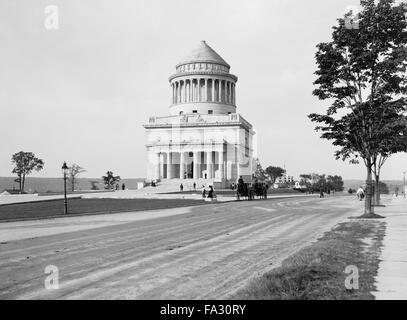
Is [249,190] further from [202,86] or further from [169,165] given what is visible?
[202,86]

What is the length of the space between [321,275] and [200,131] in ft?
326

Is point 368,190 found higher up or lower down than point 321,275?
higher up

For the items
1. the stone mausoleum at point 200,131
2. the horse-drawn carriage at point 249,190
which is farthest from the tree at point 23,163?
the horse-drawn carriage at point 249,190

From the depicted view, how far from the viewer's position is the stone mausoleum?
105312mm

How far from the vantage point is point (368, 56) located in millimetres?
22422

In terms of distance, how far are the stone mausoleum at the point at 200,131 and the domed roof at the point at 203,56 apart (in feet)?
0.89

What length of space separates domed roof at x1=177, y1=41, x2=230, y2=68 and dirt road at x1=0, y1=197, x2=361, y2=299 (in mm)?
104611

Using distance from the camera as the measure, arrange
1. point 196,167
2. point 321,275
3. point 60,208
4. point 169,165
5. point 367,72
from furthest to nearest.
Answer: point 169,165, point 196,167, point 60,208, point 367,72, point 321,275

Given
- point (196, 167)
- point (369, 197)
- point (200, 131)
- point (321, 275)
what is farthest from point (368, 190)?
point (200, 131)

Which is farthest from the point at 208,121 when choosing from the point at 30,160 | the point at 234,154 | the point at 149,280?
the point at 149,280

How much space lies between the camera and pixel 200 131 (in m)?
108

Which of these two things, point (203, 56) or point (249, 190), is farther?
point (203, 56)

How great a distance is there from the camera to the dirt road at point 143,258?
8.10 meters

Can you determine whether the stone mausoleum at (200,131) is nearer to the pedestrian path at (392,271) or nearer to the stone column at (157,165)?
the stone column at (157,165)
